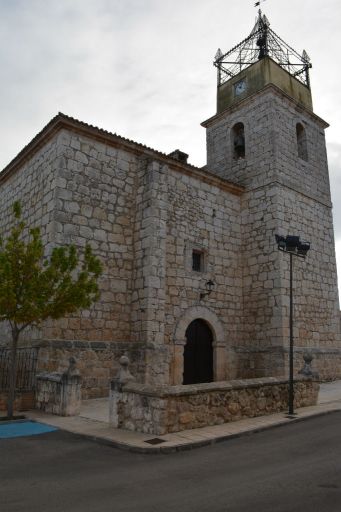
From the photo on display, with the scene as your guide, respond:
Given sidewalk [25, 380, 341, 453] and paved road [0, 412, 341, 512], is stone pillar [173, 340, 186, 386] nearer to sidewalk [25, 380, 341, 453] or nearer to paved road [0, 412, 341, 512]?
sidewalk [25, 380, 341, 453]

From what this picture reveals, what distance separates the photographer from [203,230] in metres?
13.2

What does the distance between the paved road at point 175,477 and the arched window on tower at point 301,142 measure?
38.2 ft

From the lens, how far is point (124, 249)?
11477 millimetres

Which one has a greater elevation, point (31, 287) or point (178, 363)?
point (31, 287)

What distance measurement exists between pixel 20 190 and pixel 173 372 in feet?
23.1

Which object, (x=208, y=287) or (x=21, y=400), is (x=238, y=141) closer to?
(x=208, y=287)

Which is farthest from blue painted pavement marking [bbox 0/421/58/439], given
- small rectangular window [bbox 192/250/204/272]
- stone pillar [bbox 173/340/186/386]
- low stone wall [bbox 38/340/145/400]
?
small rectangular window [bbox 192/250/204/272]

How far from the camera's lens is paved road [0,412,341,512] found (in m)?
3.65

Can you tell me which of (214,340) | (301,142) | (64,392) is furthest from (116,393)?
(301,142)

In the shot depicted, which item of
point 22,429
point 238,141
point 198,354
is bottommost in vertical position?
point 22,429

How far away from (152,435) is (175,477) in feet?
6.22

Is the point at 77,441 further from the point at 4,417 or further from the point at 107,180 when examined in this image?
the point at 107,180

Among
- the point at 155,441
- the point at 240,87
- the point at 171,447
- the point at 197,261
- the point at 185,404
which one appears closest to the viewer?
the point at 171,447

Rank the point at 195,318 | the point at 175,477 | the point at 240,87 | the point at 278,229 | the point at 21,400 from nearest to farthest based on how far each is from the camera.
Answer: the point at 175,477, the point at 21,400, the point at 195,318, the point at 278,229, the point at 240,87
